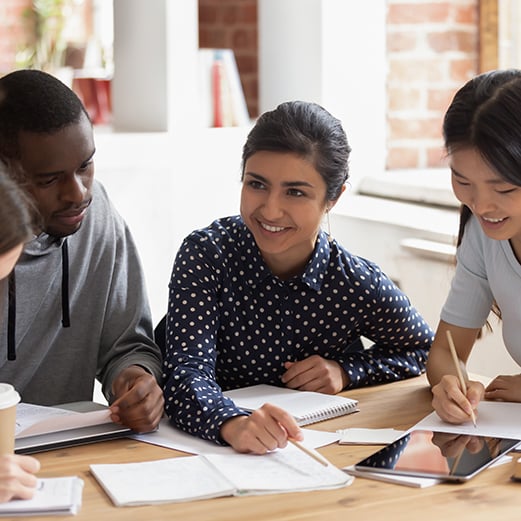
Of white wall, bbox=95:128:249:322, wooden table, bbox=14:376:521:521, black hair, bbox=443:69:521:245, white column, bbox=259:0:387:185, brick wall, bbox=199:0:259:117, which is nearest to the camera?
wooden table, bbox=14:376:521:521

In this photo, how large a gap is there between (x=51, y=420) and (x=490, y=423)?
718mm

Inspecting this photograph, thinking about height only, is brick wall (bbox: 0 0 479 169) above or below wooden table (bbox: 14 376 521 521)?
above

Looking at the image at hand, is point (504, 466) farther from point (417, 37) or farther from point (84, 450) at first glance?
point (417, 37)

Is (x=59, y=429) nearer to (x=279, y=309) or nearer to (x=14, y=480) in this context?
(x=14, y=480)

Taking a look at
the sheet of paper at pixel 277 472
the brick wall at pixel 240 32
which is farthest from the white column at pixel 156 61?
the sheet of paper at pixel 277 472

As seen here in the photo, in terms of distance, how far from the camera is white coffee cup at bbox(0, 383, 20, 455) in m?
1.44

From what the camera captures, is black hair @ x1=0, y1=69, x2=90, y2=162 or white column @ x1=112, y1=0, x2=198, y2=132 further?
white column @ x1=112, y1=0, x2=198, y2=132


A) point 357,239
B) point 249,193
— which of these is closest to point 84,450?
point 249,193

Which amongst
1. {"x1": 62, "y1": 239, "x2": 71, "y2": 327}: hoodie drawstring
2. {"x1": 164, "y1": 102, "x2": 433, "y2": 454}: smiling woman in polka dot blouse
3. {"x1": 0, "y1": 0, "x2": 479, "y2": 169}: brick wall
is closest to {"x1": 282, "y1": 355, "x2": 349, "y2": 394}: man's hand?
{"x1": 164, "y1": 102, "x2": 433, "y2": 454}: smiling woman in polka dot blouse

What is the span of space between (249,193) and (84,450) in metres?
0.60

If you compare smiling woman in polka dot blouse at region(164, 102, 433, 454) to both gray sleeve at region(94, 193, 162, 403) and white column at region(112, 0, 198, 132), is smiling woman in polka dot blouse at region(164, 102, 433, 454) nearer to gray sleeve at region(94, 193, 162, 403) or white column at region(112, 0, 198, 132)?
gray sleeve at region(94, 193, 162, 403)

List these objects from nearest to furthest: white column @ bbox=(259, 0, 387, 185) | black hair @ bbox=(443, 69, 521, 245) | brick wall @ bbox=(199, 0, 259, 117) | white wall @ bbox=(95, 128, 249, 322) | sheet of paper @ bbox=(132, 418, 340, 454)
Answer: sheet of paper @ bbox=(132, 418, 340, 454)
black hair @ bbox=(443, 69, 521, 245)
white wall @ bbox=(95, 128, 249, 322)
white column @ bbox=(259, 0, 387, 185)
brick wall @ bbox=(199, 0, 259, 117)

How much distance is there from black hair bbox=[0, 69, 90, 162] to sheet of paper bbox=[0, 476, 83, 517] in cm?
63

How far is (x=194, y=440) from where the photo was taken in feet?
5.66
